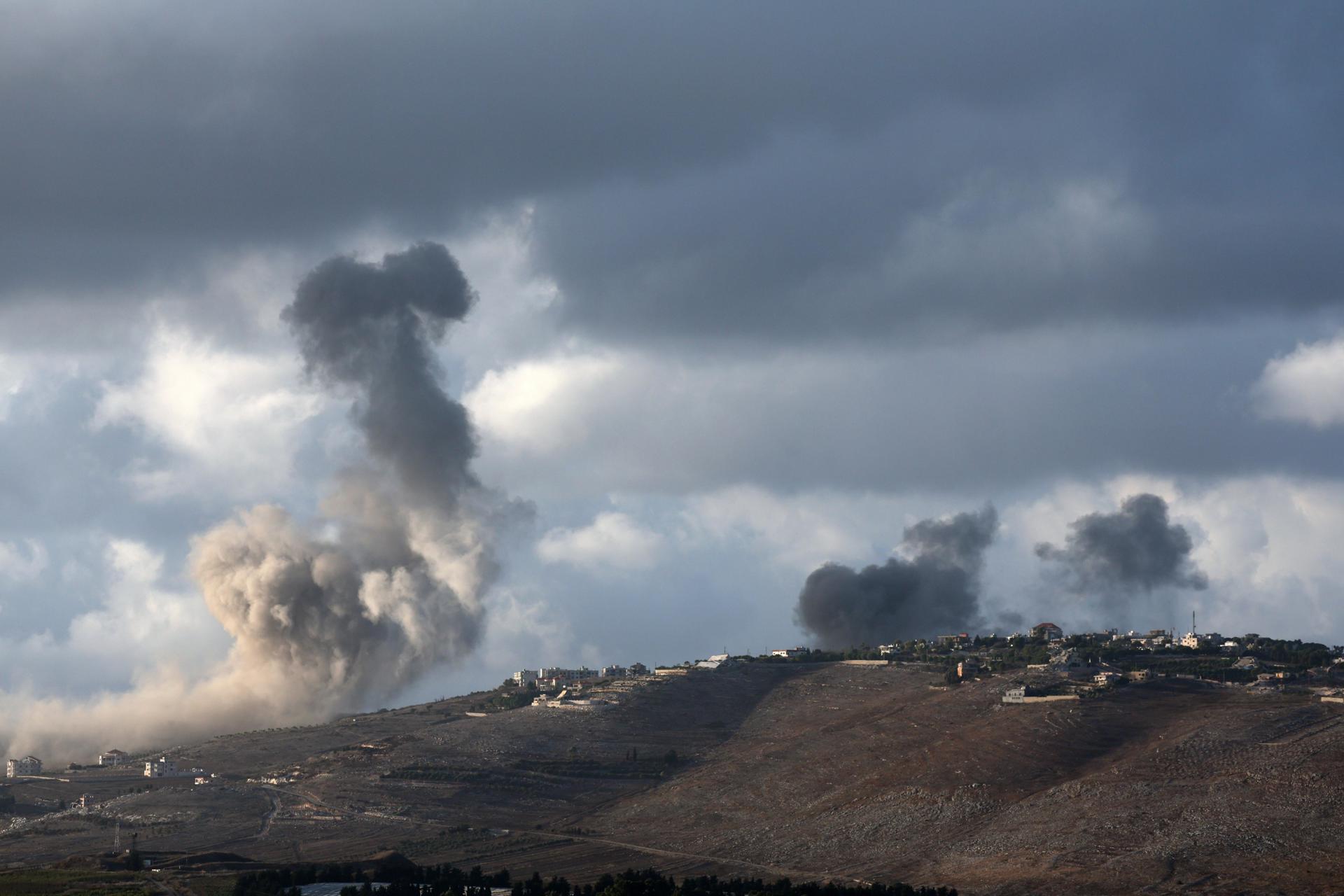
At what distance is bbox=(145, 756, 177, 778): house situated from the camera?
7156 inches

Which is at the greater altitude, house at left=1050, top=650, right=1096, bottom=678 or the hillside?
house at left=1050, top=650, right=1096, bottom=678

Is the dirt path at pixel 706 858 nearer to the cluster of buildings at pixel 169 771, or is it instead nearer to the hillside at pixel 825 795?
the hillside at pixel 825 795

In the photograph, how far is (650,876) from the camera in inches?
4626

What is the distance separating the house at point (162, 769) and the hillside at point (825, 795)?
9.07ft

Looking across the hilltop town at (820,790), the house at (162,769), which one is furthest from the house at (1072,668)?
the house at (162,769)

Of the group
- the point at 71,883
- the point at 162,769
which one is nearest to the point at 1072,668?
the point at 162,769

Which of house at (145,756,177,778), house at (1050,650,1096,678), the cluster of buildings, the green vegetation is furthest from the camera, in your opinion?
house at (1050,650,1096,678)

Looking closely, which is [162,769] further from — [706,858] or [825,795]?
[825,795]

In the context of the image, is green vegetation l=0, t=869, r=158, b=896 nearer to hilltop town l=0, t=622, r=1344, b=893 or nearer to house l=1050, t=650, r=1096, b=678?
hilltop town l=0, t=622, r=1344, b=893

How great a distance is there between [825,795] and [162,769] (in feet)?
257

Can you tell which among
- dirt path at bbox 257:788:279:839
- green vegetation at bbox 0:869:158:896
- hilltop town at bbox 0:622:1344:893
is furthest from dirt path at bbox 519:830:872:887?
green vegetation at bbox 0:869:158:896

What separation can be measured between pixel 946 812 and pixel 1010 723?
28.4m

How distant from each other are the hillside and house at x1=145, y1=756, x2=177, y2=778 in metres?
2.76

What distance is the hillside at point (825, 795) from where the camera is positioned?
413ft
